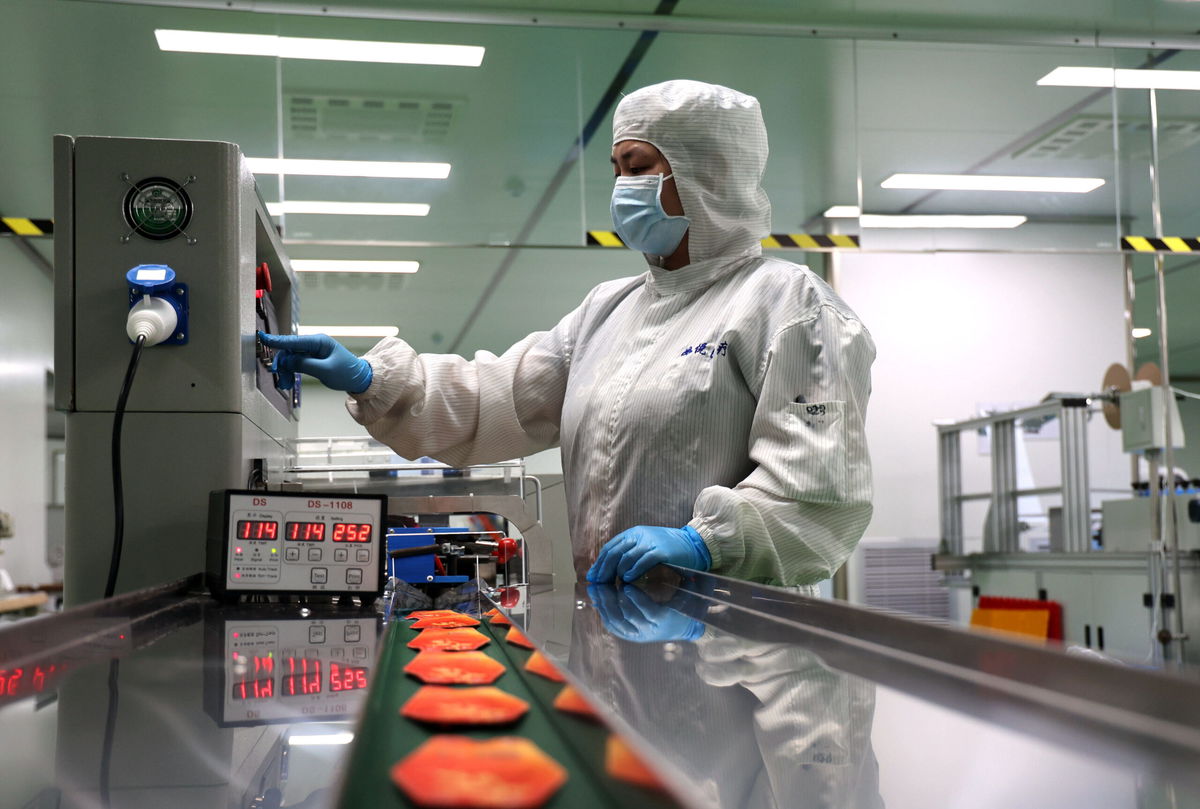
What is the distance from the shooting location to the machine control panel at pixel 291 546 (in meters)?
1.22

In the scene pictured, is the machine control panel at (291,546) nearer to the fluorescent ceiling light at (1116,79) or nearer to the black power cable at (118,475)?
the black power cable at (118,475)

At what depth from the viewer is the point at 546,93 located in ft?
14.7

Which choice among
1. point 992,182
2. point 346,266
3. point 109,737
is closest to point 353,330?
point 346,266

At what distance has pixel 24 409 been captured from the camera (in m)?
6.78

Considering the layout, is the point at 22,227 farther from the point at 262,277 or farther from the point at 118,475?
the point at 118,475

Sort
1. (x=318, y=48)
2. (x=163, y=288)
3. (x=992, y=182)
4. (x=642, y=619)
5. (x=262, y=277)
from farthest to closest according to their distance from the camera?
(x=992, y=182) → (x=318, y=48) → (x=262, y=277) → (x=163, y=288) → (x=642, y=619)

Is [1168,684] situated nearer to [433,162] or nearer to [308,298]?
[433,162]

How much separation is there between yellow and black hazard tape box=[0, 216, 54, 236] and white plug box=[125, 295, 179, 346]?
3106 mm

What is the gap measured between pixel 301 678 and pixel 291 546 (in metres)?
0.58

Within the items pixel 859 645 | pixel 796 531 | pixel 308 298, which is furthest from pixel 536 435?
pixel 308 298

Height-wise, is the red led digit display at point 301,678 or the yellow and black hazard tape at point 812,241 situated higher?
the yellow and black hazard tape at point 812,241

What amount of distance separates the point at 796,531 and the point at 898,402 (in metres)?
4.75

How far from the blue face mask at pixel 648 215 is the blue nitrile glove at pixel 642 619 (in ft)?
2.61

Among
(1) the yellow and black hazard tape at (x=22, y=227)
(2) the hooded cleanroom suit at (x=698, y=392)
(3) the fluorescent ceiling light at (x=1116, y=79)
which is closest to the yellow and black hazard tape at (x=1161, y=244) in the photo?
(3) the fluorescent ceiling light at (x=1116, y=79)
